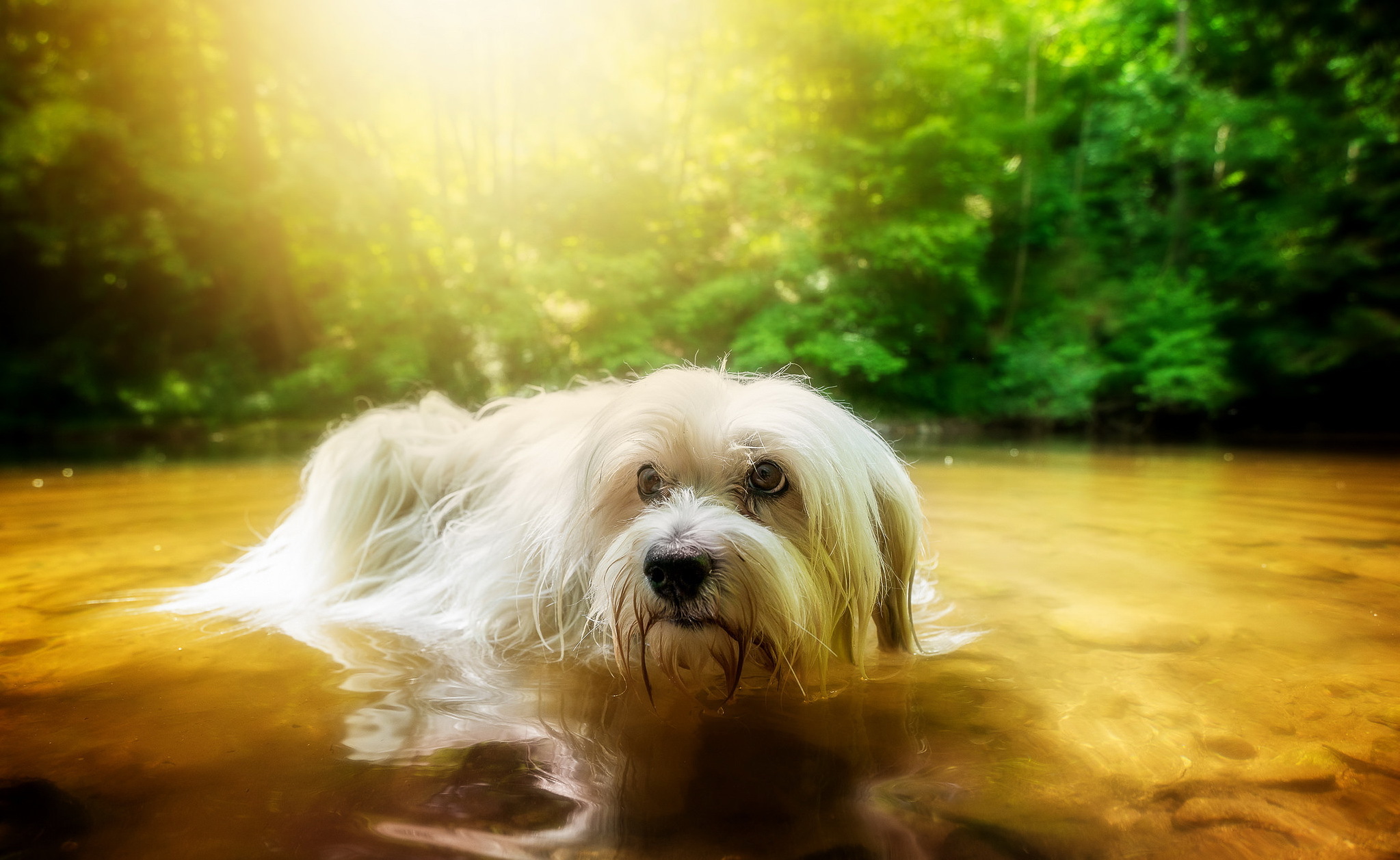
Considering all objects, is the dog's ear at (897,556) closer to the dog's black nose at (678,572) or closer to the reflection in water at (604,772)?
the reflection in water at (604,772)

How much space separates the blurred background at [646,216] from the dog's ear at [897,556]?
963cm

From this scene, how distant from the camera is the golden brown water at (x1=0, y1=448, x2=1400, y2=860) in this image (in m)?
0.95

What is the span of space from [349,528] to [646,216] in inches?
458

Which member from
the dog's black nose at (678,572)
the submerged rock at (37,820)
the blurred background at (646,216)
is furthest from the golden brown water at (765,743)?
the blurred background at (646,216)

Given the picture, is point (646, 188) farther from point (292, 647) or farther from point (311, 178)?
point (292, 647)

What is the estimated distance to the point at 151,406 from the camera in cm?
1257

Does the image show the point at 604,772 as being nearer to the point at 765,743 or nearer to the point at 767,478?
the point at 765,743

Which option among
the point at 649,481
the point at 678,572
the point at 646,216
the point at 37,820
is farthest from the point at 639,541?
the point at 646,216

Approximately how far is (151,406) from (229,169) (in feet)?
14.8

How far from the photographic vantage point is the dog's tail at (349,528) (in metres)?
2.34

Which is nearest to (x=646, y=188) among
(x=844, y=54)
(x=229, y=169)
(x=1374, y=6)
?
(x=844, y=54)

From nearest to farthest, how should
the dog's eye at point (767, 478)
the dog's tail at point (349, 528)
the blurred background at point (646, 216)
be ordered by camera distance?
the dog's eye at point (767, 478)
the dog's tail at point (349, 528)
the blurred background at point (646, 216)

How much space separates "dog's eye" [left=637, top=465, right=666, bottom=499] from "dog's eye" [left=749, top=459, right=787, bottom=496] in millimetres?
218

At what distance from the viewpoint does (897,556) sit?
1.77 m
